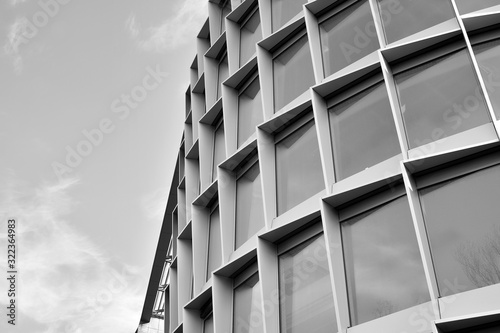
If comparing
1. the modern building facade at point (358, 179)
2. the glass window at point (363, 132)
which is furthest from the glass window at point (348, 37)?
the glass window at point (363, 132)

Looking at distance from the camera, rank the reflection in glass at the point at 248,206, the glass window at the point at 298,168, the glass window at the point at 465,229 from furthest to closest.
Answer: the reflection in glass at the point at 248,206 → the glass window at the point at 298,168 → the glass window at the point at 465,229

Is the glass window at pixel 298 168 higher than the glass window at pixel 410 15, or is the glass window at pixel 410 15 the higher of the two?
the glass window at pixel 410 15

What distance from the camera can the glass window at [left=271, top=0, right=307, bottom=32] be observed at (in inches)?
657

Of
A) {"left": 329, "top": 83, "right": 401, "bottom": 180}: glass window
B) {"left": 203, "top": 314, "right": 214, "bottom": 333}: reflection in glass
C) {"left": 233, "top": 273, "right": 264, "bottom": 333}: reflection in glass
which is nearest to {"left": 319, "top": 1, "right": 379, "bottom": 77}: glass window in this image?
{"left": 329, "top": 83, "right": 401, "bottom": 180}: glass window

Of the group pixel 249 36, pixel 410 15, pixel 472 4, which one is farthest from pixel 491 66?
pixel 249 36

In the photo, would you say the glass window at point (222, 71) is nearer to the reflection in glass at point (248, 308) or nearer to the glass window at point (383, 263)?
the reflection in glass at point (248, 308)

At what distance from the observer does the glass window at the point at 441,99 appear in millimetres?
10930

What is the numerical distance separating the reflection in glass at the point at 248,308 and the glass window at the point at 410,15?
630 cm

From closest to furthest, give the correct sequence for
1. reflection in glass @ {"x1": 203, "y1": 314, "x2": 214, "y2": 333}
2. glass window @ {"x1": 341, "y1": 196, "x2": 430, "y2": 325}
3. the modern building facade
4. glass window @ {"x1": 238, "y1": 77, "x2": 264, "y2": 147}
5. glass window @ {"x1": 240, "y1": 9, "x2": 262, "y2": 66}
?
the modern building facade < glass window @ {"x1": 341, "y1": 196, "x2": 430, "y2": 325} < reflection in glass @ {"x1": 203, "y1": 314, "x2": 214, "y2": 333} < glass window @ {"x1": 238, "y1": 77, "x2": 264, "y2": 147} < glass window @ {"x1": 240, "y1": 9, "x2": 262, "y2": 66}

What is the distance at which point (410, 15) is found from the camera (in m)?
13.1

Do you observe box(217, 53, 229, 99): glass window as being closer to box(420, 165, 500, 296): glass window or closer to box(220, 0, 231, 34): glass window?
box(220, 0, 231, 34): glass window

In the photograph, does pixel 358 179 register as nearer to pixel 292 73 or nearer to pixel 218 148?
pixel 292 73

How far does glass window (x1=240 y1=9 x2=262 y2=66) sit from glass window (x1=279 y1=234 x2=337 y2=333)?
8.04 meters

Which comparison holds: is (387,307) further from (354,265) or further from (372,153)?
(372,153)
